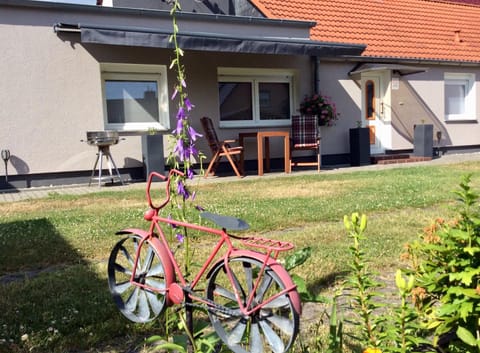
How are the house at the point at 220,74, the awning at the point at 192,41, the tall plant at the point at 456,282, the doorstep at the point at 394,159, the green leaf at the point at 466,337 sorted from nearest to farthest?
1. the green leaf at the point at 466,337
2. the tall plant at the point at 456,282
3. the awning at the point at 192,41
4. the house at the point at 220,74
5. the doorstep at the point at 394,159

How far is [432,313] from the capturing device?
63.9 inches

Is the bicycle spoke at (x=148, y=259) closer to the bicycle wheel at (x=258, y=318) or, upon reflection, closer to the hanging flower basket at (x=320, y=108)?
the bicycle wheel at (x=258, y=318)

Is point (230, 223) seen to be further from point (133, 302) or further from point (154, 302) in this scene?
point (133, 302)

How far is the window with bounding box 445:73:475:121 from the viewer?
13961 millimetres

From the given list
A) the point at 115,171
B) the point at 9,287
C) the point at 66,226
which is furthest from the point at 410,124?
the point at 9,287

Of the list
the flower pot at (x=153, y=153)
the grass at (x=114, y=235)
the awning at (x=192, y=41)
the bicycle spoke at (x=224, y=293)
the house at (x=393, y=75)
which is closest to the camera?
the bicycle spoke at (x=224, y=293)

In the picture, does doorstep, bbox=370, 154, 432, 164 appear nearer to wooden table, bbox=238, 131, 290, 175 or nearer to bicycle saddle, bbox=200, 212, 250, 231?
wooden table, bbox=238, 131, 290, 175

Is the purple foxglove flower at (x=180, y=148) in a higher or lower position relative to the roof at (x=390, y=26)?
lower

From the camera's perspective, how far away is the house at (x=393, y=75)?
11798 mm

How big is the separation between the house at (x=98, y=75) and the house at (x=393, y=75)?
5.76 ft

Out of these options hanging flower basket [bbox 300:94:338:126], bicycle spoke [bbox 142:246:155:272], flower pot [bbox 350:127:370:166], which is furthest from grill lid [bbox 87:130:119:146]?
bicycle spoke [bbox 142:246:155:272]

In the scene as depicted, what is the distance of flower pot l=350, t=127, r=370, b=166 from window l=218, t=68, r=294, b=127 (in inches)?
66.2

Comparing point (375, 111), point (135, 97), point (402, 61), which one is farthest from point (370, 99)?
point (135, 97)

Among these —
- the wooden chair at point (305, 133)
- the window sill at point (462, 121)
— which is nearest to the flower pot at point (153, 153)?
the wooden chair at point (305, 133)
